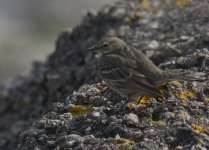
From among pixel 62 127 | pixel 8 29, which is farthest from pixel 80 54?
pixel 8 29

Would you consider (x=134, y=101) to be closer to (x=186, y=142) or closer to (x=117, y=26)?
(x=186, y=142)

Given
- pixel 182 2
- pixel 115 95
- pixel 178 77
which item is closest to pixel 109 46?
pixel 115 95

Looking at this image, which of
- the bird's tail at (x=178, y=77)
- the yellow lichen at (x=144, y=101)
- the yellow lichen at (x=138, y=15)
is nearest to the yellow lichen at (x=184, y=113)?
the bird's tail at (x=178, y=77)

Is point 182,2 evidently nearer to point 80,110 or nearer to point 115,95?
point 115,95

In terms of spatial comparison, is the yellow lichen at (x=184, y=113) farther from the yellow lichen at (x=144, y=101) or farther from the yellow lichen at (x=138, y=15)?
the yellow lichen at (x=138, y=15)

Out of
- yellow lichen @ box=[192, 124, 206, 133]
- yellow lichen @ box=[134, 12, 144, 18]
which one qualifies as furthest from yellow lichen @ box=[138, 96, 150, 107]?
yellow lichen @ box=[134, 12, 144, 18]
